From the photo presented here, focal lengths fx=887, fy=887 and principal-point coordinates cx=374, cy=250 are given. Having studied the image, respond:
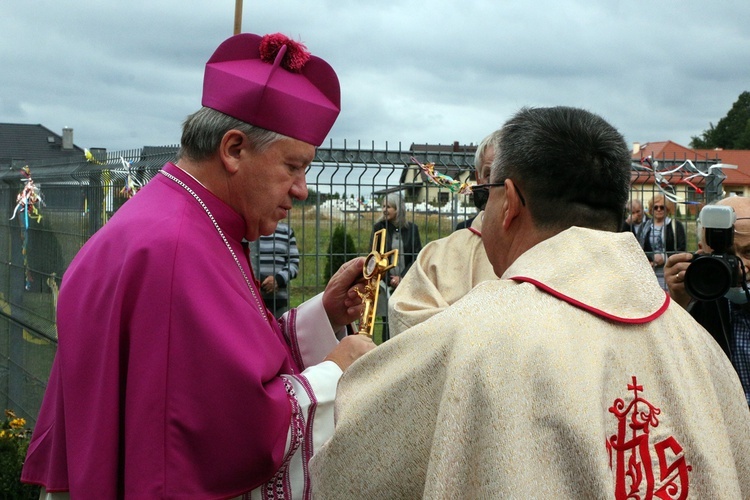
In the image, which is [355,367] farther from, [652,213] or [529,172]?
[652,213]

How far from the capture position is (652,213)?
5824 mm

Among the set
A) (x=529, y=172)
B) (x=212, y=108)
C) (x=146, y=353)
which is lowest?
(x=146, y=353)

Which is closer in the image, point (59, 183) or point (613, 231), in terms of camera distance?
point (613, 231)

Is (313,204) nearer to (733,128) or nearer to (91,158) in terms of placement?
(91,158)

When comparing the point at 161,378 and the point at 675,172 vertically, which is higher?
the point at 675,172

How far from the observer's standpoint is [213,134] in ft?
8.86

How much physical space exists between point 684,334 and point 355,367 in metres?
0.67

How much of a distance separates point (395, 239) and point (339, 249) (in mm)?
346

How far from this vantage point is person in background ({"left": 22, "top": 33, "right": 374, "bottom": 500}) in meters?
2.34

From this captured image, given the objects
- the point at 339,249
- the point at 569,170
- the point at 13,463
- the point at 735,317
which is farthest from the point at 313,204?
the point at 569,170

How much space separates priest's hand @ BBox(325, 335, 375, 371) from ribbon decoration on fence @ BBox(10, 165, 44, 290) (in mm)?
4335

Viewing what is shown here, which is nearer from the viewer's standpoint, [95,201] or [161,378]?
[161,378]

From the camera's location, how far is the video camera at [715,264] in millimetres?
2949

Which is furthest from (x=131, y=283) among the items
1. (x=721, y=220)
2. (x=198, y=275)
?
(x=721, y=220)
